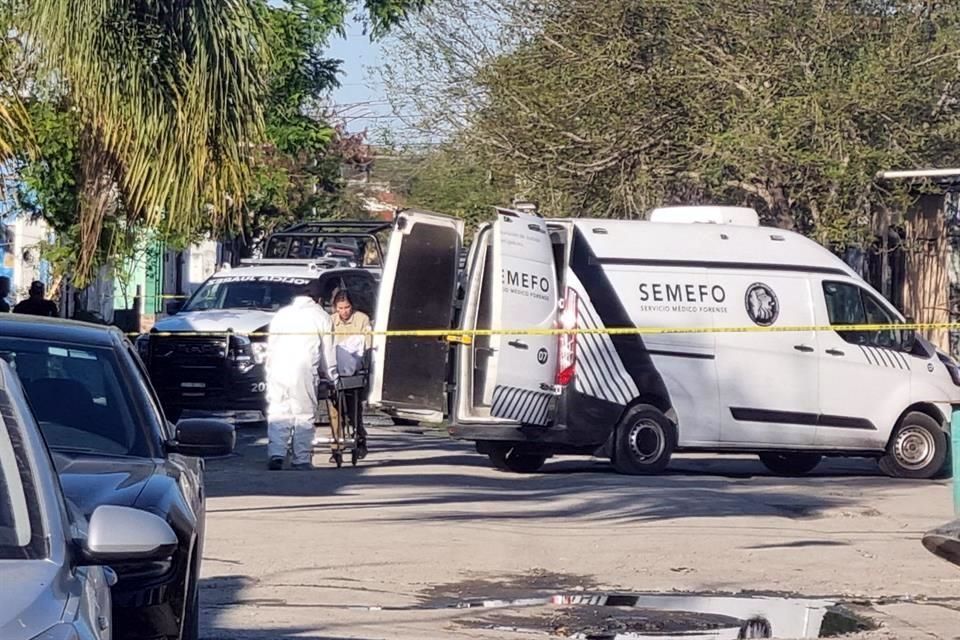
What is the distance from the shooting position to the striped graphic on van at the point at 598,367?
16375 mm

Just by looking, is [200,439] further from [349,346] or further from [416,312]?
[349,346]

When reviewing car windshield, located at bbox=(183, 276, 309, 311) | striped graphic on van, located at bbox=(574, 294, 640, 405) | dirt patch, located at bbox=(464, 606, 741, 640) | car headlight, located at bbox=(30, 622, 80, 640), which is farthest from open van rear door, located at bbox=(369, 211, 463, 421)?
car headlight, located at bbox=(30, 622, 80, 640)

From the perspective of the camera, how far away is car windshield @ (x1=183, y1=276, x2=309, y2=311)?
72.2ft

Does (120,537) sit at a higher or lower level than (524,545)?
higher

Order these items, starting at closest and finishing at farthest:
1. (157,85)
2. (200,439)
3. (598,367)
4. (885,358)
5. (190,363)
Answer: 1. (200,439)
2. (157,85)
3. (598,367)
4. (885,358)
5. (190,363)

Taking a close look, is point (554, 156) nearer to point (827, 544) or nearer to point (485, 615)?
point (827, 544)

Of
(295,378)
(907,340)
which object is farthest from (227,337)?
(907,340)

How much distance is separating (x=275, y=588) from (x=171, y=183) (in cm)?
445

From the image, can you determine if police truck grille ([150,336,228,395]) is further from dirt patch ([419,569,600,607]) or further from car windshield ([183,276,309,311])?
dirt patch ([419,569,600,607])

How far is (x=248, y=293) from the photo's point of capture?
22188 millimetres

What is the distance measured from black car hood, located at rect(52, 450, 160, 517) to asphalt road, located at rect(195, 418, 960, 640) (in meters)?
1.64

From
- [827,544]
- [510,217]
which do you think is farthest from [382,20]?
[827,544]

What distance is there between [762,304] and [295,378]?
4.75m

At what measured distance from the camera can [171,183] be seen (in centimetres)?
1338
